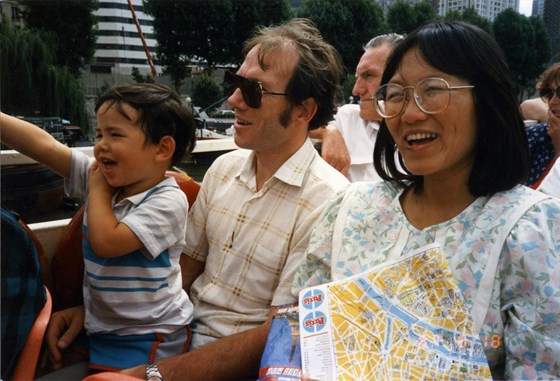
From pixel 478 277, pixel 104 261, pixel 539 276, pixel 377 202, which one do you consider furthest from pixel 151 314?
pixel 539 276

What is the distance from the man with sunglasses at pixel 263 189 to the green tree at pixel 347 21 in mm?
21249

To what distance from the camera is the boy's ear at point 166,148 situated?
174cm

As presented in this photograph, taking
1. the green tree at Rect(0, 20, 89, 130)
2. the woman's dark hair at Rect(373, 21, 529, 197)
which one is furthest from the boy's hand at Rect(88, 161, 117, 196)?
the green tree at Rect(0, 20, 89, 130)

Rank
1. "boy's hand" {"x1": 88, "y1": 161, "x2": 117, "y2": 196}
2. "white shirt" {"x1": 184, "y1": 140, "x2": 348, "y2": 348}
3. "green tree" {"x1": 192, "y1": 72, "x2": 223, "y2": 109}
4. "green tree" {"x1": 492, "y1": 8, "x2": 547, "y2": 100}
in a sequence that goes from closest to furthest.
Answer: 1. "boy's hand" {"x1": 88, "y1": 161, "x2": 117, "y2": 196}
2. "white shirt" {"x1": 184, "y1": 140, "x2": 348, "y2": 348}
3. "green tree" {"x1": 192, "y1": 72, "x2": 223, "y2": 109}
4. "green tree" {"x1": 492, "y1": 8, "x2": 547, "y2": 100}

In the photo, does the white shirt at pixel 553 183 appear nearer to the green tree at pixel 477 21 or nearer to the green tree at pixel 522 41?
→ the green tree at pixel 477 21

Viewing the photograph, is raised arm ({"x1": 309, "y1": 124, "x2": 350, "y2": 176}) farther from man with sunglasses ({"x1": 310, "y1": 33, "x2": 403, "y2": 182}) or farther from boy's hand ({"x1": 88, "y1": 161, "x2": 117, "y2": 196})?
boy's hand ({"x1": 88, "y1": 161, "x2": 117, "y2": 196})

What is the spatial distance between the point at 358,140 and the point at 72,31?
6.29 m

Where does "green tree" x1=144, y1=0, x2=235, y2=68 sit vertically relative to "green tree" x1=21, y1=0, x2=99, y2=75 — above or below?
above

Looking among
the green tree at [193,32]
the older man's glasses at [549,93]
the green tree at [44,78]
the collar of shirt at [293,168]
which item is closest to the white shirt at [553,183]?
the older man's glasses at [549,93]

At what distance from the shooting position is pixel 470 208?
4.20 ft

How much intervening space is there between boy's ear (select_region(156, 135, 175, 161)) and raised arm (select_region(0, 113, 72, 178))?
11.6 inches

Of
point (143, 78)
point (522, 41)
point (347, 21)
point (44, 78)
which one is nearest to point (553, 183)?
point (143, 78)

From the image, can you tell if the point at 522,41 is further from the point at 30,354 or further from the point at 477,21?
the point at 30,354

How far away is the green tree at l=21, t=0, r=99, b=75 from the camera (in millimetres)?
6466
